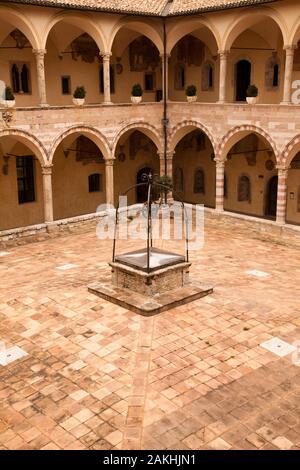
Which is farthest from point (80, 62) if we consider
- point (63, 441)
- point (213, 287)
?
point (63, 441)

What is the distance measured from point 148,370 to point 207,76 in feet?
57.2

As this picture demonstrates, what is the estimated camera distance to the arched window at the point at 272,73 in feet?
70.2

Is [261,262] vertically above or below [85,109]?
below

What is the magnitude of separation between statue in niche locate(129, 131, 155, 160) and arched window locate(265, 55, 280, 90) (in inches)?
258

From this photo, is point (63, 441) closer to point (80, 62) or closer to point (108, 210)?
point (108, 210)

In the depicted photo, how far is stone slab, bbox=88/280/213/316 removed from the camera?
11.4 meters

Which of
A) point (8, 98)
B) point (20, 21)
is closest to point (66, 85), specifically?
point (20, 21)

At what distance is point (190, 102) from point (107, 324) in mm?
12457

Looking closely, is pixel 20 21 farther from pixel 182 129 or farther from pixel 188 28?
pixel 182 129

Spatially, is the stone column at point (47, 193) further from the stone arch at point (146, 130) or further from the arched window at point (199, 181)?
the arched window at point (199, 181)

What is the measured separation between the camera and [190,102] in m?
21.0

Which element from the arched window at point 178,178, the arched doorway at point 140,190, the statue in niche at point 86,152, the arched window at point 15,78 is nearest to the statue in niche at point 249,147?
the arched window at point 178,178

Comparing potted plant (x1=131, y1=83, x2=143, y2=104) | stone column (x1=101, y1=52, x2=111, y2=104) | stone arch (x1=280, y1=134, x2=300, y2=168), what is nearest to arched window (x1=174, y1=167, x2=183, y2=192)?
potted plant (x1=131, y1=83, x2=143, y2=104)

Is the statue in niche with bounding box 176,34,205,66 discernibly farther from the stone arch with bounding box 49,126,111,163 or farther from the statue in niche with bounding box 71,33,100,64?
the stone arch with bounding box 49,126,111,163
